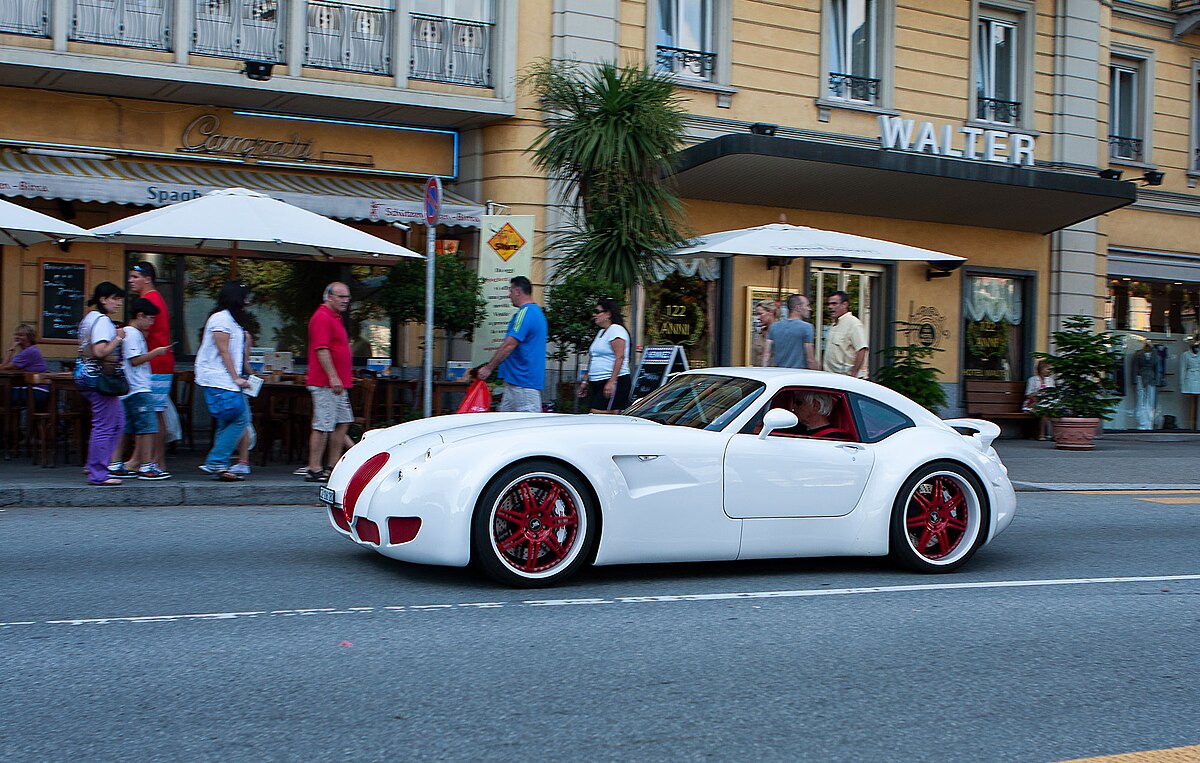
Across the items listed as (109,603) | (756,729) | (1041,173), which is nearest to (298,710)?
(756,729)

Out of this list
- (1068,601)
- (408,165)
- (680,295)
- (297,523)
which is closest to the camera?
(1068,601)

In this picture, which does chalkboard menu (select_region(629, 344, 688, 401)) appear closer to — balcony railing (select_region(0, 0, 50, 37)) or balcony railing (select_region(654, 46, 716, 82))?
balcony railing (select_region(654, 46, 716, 82))

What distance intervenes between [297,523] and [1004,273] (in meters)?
15.1

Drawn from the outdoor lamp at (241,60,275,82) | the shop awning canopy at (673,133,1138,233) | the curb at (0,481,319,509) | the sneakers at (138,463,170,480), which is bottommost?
the curb at (0,481,319,509)

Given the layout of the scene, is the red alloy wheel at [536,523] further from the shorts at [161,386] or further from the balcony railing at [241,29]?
the balcony railing at [241,29]

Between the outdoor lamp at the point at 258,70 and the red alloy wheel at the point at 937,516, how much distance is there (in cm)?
1078

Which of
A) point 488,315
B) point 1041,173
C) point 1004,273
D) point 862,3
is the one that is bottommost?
point 488,315

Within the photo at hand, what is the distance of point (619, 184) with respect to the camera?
13.3 metres

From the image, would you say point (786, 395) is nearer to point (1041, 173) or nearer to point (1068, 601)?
point (1068, 601)

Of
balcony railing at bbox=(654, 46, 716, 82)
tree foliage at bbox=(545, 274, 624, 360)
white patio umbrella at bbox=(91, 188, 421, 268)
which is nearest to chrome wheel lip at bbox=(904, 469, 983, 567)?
white patio umbrella at bbox=(91, 188, 421, 268)

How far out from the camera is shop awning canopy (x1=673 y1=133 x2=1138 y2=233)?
52.0 ft

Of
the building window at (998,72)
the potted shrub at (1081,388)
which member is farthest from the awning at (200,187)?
the building window at (998,72)

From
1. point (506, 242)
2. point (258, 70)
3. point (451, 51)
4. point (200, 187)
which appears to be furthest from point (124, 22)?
point (506, 242)

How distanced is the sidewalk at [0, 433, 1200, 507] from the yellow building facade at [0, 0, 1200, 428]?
3558 mm
